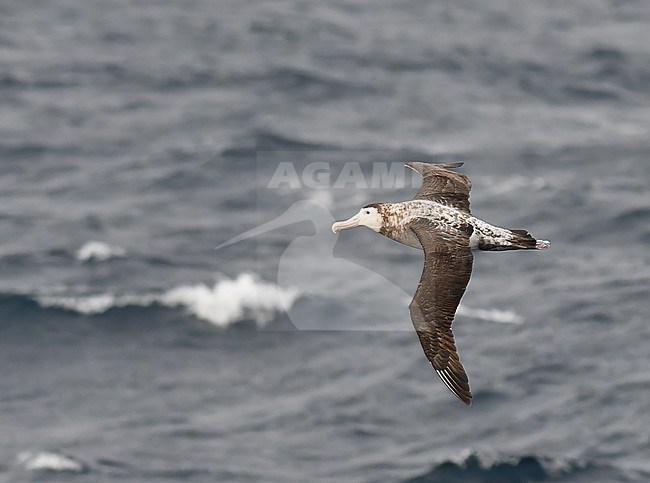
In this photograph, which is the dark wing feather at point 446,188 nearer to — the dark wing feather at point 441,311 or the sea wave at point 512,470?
the dark wing feather at point 441,311

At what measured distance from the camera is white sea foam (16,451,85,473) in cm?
4738

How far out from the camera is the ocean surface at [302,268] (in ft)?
157

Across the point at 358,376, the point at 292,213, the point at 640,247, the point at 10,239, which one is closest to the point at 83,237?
the point at 10,239

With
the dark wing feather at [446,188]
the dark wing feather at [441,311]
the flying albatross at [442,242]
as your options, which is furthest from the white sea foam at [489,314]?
the dark wing feather at [441,311]

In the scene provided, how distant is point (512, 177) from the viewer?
54688mm

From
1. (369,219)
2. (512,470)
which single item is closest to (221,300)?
(512,470)

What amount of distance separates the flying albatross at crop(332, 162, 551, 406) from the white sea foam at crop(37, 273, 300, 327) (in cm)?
2532

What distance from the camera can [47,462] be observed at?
47.6 metres

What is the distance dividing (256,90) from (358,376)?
1606cm

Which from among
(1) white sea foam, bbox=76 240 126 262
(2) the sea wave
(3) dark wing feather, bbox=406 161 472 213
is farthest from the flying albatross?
(1) white sea foam, bbox=76 240 126 262

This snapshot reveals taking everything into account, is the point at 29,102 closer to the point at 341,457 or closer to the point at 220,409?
the point at 220,409

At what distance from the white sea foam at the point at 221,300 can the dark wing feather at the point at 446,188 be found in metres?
25.2

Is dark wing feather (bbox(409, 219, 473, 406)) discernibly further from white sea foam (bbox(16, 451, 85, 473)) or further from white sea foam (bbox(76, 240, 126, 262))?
white sea foam (bbox(76, 240, 126, 262))

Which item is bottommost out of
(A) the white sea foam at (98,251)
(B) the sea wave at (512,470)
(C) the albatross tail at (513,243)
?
(B) the sea wave at (512,470)
